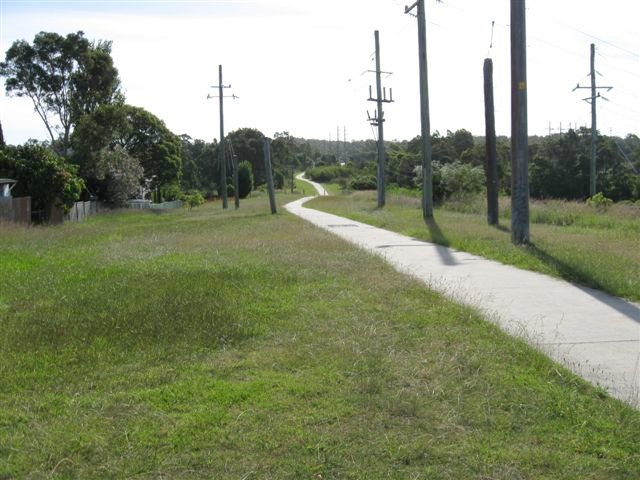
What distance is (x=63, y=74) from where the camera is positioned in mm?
50781

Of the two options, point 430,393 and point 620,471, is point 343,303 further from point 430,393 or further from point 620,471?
point 620,471

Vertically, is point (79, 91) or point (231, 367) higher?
point (79, 91)

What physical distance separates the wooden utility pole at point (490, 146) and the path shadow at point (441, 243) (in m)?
2.13

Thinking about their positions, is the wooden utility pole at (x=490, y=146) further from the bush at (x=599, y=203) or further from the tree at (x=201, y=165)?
the tree at (x=201, y=165)

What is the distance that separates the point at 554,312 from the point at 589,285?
1908 mm

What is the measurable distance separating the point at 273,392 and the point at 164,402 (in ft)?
2.48

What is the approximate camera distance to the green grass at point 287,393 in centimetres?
373

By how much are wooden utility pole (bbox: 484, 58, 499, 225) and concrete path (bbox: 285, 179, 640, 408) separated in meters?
8.71

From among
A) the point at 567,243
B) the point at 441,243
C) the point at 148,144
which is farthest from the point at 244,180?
the point at 567,243

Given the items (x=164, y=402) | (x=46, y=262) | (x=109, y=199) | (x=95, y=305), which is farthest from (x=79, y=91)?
(x=164, y=402)

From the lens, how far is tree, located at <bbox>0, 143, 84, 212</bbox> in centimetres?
3091

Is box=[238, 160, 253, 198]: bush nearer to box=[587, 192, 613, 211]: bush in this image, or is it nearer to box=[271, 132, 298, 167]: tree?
box=[271, 132, 298, 167]: tree

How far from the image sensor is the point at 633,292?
8.30 metres

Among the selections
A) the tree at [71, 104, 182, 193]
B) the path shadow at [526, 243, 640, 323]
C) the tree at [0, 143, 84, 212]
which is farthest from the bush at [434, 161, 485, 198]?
the path shadow at [526, 243, 640, 323]
